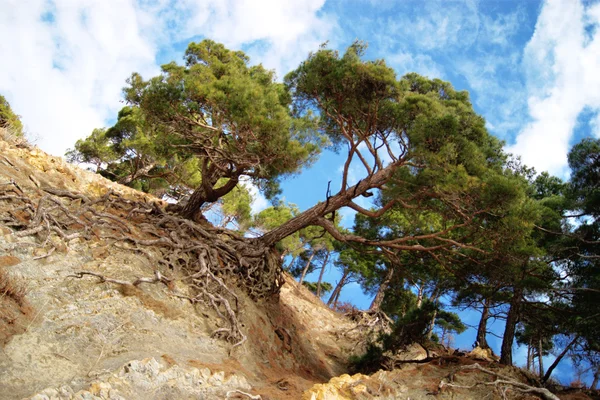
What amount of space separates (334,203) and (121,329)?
18.5 feet

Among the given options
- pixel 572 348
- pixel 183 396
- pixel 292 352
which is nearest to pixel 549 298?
pixel 572 348

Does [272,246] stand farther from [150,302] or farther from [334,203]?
[150,302]

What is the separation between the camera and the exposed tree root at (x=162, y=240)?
21.8ft

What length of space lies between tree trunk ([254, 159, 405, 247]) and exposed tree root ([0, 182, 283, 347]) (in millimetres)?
409

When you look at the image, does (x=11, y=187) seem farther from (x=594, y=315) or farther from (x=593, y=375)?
(x=593, y=375)

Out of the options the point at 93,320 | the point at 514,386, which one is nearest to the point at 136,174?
the point at 93,320

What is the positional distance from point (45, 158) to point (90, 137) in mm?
12919

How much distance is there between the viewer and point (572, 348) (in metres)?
7.73

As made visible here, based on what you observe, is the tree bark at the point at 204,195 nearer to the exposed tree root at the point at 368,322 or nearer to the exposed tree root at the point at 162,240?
the exposed tree root at the point at 162,240

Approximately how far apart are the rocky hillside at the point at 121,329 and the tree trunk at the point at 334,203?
5.80 feet

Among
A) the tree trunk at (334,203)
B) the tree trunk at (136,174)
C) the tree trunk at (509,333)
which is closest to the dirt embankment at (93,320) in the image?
the tree trunk at (334,203)

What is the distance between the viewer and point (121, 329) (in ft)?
17.7

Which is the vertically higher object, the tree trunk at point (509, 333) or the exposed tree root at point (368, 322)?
the exposed tree root at point (368, 322)

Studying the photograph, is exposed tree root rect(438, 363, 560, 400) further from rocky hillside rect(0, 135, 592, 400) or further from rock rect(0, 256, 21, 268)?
rock rect(0, 256, 21, 268)
